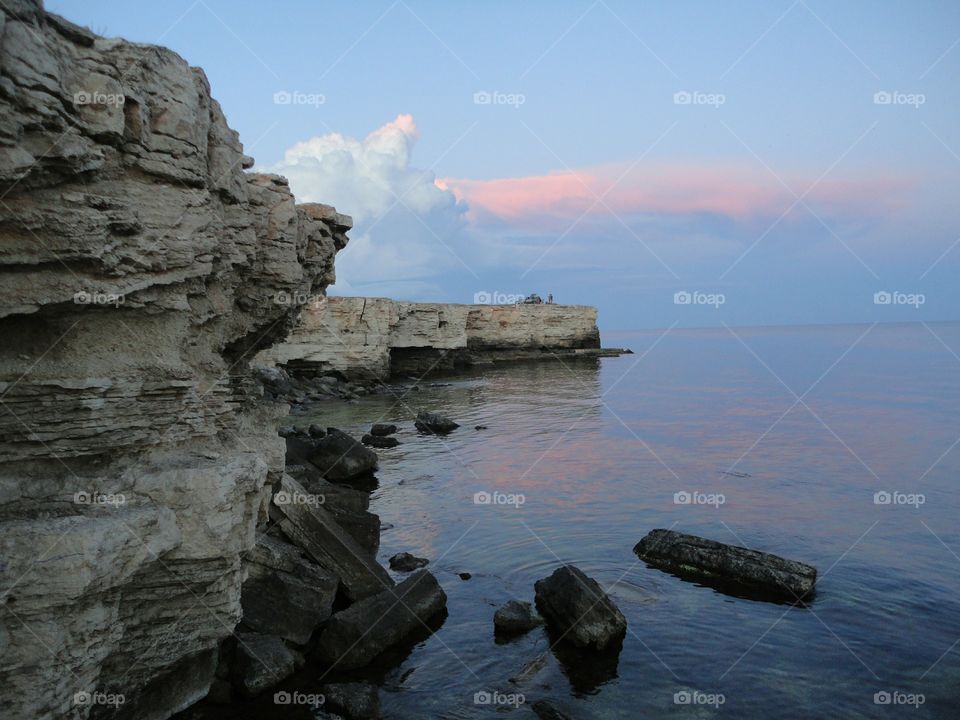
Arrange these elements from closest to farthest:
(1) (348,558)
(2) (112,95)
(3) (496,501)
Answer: (2) (112,95), (1) (348,558), (3) (496,501)

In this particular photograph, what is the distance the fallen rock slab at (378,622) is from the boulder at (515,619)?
4.15 feet

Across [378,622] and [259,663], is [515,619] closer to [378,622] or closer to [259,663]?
[378,622]

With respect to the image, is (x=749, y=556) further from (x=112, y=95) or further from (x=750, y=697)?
(x=112, y=95)

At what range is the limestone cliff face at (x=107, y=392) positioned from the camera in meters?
7.19

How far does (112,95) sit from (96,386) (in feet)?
10.9

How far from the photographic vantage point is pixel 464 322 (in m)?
76.7

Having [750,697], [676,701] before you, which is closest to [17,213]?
[676,701]

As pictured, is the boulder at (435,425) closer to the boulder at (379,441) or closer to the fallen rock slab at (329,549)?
the boulder at (379,441)

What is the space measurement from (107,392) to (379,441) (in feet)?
75.6

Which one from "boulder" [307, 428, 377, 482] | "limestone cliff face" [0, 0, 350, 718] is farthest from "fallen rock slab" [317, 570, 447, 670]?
"boulder" [307, 428, 377, 482]

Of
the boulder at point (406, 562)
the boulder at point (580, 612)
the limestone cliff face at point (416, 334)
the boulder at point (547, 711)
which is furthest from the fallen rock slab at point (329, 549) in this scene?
the limestone cliff face at point (416, 334)

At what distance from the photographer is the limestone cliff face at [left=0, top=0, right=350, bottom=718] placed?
7191 mm

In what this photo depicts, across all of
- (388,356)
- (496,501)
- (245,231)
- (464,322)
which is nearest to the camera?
(245,231)

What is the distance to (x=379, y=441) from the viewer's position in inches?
1224
